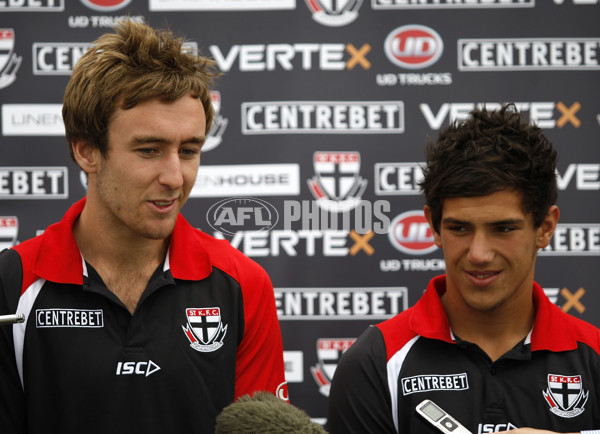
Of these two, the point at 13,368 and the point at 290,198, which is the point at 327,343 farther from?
the point at 13,368

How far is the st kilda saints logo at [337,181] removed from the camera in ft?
7.79

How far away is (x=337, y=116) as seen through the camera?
2371 millimetres

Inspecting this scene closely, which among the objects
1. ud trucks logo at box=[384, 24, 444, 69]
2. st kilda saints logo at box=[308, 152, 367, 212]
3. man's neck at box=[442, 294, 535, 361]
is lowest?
man's neck at box=[442, 294, 535, 361]

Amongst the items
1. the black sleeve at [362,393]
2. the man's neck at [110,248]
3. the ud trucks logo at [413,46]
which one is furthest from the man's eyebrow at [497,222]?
the ud trucks logo at [413,46]

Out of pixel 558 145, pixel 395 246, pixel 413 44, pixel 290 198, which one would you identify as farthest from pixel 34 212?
pixel 558 145

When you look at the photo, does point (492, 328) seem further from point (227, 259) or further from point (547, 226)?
point (227, 259)

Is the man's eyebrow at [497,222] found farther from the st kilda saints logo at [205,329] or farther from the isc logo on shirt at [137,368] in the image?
the isc logo on shirt at [137,368]

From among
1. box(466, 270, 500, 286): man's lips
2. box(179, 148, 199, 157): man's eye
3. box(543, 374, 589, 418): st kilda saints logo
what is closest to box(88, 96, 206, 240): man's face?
box(179, 148, 199, 157): man's eye

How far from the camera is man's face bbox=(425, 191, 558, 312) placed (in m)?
1.33

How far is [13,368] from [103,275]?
25cm

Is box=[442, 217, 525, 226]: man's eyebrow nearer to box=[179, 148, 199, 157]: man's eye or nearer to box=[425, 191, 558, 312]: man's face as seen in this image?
box=[425, 191, 558, 312]: man's face

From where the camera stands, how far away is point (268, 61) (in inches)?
94.0

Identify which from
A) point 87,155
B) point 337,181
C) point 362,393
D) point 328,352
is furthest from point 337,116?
point 362,393

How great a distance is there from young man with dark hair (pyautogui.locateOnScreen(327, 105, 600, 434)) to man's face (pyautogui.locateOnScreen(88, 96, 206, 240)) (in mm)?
501
